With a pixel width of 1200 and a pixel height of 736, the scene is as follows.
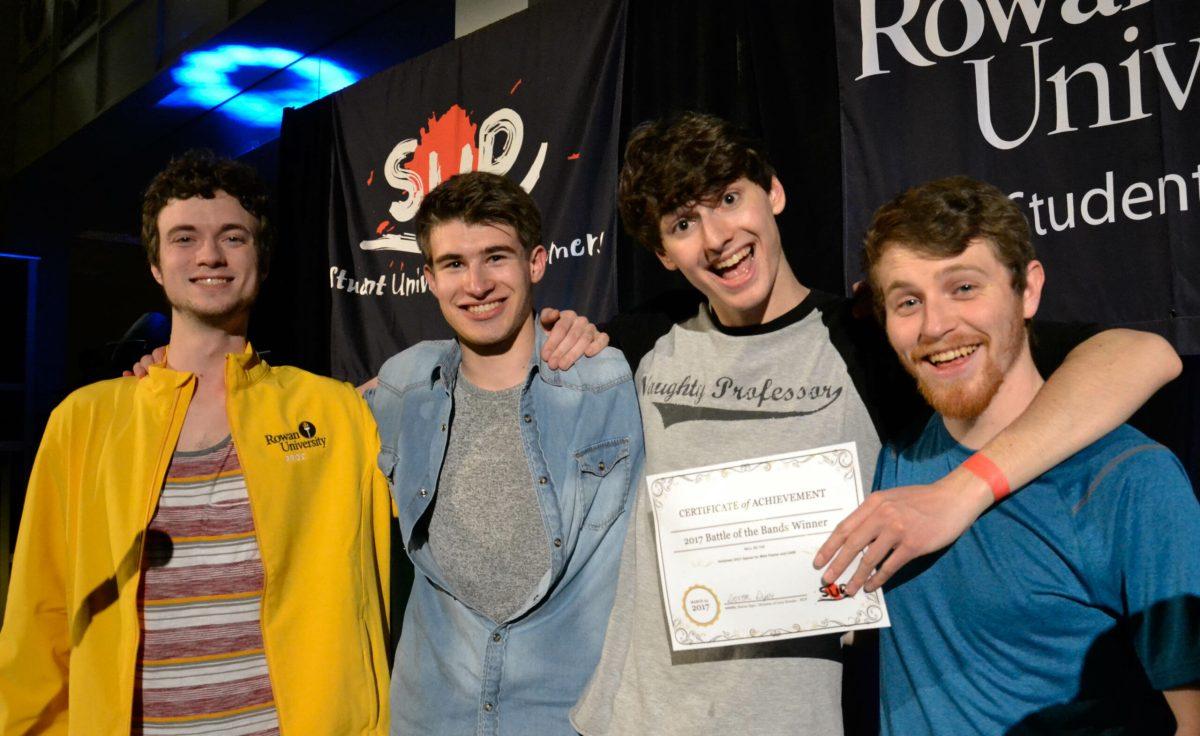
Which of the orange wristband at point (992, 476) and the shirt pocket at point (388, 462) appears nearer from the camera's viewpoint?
the orange wristband at point (992, 476)

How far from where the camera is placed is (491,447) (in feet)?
5.97

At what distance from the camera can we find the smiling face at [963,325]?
4.58 ft

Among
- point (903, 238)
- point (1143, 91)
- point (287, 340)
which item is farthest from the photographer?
point (287, 340)

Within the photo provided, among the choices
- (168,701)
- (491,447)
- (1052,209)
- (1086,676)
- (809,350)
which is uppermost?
(1052,209)

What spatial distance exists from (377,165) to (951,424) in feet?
10.3

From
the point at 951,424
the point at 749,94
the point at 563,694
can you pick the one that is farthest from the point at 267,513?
the point at 749,94

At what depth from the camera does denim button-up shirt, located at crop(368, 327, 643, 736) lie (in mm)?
1685

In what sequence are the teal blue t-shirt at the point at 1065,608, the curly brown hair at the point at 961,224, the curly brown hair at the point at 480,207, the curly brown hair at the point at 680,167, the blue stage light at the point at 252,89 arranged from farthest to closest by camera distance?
1. the blue stage light at the point at 252,89
2. the curly brown hair at the point at 480,207
3. the curly brown hair at the point at 680,167
4. the curly brown hair at the point at 961,224
5. the teal blue t-shirt at the point at 1065,608

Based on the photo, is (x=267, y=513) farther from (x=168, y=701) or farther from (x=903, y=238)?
(x=903, y=238)

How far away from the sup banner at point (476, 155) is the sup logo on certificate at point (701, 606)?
170 cm

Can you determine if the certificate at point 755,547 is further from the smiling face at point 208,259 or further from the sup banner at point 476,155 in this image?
the sup banner at point 476,155

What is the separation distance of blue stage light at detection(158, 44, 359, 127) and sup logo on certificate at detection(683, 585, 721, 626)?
4.41 m

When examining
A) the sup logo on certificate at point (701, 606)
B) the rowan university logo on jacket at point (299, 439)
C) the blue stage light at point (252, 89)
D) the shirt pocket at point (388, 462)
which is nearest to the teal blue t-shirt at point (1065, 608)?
the sup logo on certificate at point (701, 606)

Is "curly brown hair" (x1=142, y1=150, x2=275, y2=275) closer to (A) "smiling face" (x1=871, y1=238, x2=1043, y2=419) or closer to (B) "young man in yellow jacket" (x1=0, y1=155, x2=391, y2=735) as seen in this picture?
(B) "young man in yellow jacket" (x1=0, y1=155, x2=391, y2=735)
